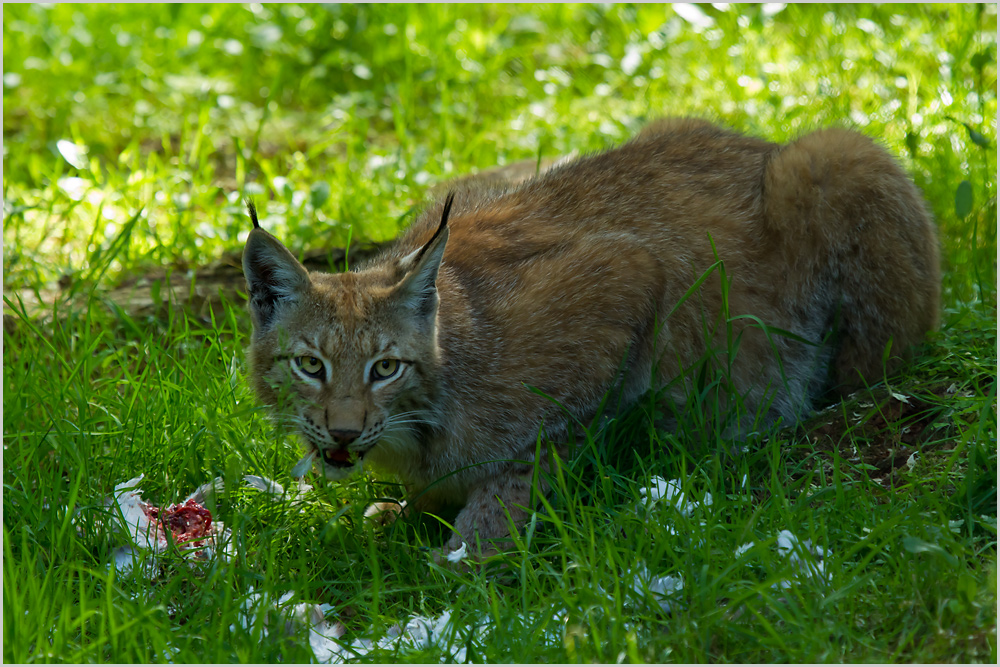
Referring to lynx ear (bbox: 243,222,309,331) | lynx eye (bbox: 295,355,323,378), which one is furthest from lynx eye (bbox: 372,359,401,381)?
lynx ear (bbox: 243,222,309,331)

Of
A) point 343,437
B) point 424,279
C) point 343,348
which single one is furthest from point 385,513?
point 424,279

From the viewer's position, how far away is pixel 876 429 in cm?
381

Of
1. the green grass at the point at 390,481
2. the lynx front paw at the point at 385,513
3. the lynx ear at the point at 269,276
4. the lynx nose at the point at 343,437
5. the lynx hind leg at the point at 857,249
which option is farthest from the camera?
the lynx hind leg at the point at 857,249

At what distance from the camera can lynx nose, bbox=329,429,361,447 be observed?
3.20 m

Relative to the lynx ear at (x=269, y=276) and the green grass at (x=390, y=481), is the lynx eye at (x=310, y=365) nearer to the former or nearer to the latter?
the lynx ear at (x=269, y=276)

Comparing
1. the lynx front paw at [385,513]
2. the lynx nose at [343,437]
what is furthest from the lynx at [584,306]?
the lynx front paw at [385,513]

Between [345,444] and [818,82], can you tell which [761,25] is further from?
[345,444]

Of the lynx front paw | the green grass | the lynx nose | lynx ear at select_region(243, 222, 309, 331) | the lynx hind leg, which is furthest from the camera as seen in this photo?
the lynx hind leg

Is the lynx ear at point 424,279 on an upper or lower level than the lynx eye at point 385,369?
upper

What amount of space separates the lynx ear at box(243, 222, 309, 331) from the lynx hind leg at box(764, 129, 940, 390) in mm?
2042

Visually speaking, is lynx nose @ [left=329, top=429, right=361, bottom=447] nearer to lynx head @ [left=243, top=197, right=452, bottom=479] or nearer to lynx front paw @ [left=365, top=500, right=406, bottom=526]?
lynx head @ [left=243, top=197, right=452, bottom=479]

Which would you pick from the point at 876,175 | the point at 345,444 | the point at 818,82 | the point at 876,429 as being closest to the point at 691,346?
the point at 876,429

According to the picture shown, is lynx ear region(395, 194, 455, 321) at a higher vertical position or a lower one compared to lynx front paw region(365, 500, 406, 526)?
higher

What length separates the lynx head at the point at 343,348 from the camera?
128 inches
